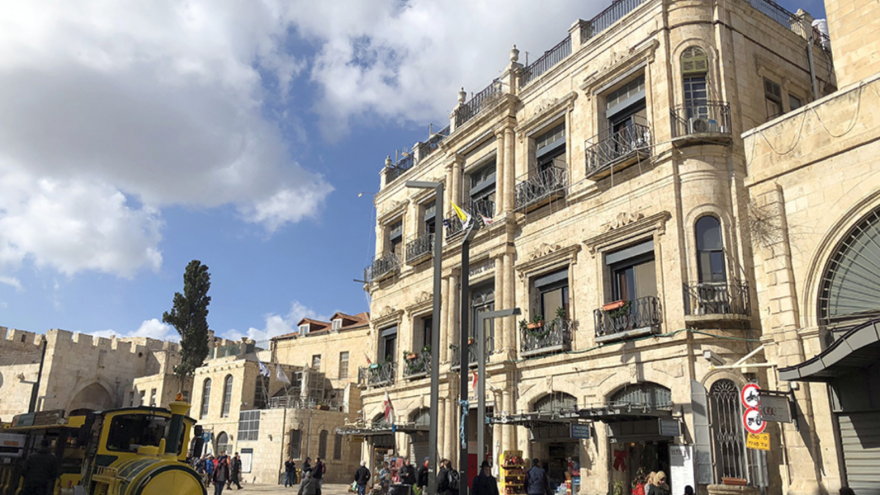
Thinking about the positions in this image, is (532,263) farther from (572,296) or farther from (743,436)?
(743,436)

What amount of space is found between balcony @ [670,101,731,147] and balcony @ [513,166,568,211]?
4.30m

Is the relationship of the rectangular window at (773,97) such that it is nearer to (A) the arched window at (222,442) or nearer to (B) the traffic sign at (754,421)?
(B) the traffic sign at (754,421)

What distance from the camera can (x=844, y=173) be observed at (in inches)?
548

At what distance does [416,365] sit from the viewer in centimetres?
2731

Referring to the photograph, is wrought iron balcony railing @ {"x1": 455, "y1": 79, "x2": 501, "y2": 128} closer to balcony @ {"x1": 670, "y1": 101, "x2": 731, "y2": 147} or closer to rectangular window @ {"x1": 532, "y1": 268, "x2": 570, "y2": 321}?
rectangular window @ {"x1": 532, "y1": 268, "x2": 570, "y2": 321}

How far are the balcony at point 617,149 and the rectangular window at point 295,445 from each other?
81.7ft

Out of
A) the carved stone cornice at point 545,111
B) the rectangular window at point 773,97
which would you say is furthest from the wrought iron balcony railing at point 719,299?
the carved stone cornice at point 545,111

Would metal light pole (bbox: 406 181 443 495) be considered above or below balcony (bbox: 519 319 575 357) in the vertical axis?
below

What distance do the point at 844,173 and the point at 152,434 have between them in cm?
1461

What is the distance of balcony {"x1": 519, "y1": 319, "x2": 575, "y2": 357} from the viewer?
2005 centimetres

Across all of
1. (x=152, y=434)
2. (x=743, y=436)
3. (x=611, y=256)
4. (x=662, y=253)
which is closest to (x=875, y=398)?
(x=743, y=436)

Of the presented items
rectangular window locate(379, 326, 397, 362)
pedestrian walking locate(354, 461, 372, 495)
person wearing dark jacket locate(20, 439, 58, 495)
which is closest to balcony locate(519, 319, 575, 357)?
pedestrian walking locate(354, 461, 372, 495)

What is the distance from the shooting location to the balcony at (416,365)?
26.7m

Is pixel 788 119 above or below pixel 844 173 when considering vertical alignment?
above
